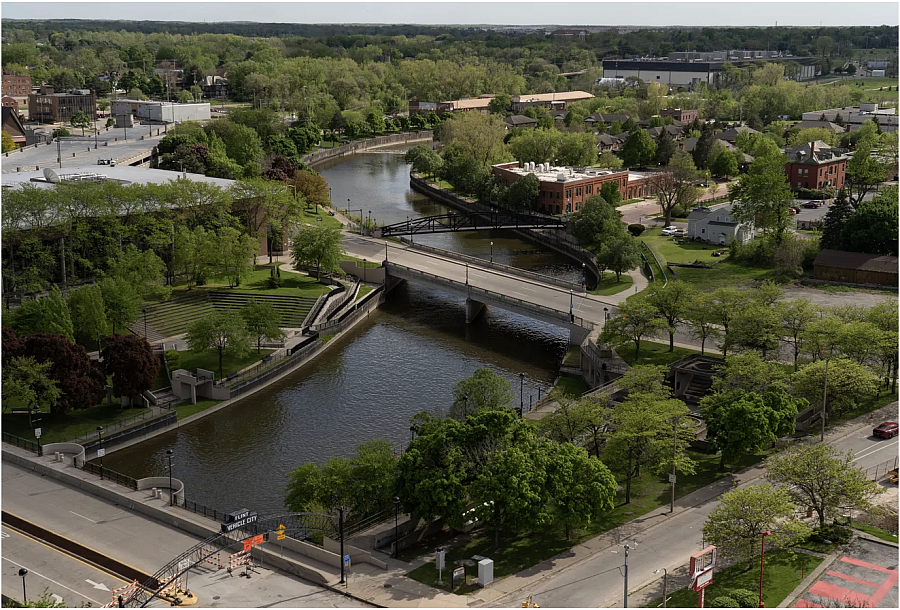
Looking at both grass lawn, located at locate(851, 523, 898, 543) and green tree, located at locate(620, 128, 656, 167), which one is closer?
grass lawn, located at locate(851, 523, 898, 543)

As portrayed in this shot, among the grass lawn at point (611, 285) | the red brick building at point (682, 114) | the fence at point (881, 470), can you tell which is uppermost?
the red brick building at point (682, 114)

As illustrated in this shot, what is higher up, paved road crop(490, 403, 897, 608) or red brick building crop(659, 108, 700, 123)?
red brick building crop(659, 108, 700, 123)

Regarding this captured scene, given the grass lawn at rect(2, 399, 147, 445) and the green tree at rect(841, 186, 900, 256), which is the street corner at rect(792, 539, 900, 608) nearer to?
the grass lawn at rect(2, 399, 147, 445)

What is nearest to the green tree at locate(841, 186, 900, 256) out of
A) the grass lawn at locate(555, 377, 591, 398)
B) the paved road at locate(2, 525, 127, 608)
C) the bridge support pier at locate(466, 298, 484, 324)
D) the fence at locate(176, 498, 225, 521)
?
the bridge support pier at locate(466, 298, 484, 324)

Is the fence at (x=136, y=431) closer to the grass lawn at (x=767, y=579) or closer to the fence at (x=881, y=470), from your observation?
the grass lawn at (x=767, y=579)

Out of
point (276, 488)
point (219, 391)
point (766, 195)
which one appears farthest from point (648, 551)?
point (766, 195)

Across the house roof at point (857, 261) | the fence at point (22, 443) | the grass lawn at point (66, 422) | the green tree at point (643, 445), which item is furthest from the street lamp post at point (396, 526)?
the house roof at point (857, 261)

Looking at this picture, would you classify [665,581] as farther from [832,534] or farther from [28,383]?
[28,383]
